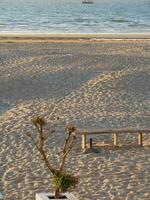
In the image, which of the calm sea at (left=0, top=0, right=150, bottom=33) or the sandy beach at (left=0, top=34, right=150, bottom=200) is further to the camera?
the calm sea at (left=0, top=0, right=150, bottom=33)

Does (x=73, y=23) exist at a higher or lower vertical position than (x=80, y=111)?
higher

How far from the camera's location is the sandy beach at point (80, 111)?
12.3m

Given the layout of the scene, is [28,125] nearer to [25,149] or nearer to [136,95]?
[25,149]

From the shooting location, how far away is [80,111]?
18688 millimetres

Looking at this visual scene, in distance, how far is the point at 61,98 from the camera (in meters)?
20.9

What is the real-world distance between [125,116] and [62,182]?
29.0ft

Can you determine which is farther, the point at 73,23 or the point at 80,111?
the point at 73,23

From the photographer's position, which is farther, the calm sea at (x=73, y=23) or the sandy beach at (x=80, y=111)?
the calm sea at (x=73, y=23)

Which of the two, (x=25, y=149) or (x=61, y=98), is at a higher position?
(x=61, y=98)

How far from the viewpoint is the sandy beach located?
40.4 feet

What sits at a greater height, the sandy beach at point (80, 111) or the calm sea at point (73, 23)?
the calm sea at point (73, 23)

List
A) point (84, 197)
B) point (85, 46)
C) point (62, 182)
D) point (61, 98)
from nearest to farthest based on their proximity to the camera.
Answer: point (62, 182) < point (84, 197) < point (61, 98) < point (85, 46)

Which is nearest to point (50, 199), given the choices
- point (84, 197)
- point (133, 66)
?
point (84, 197)

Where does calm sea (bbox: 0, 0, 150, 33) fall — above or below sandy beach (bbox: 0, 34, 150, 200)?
above
